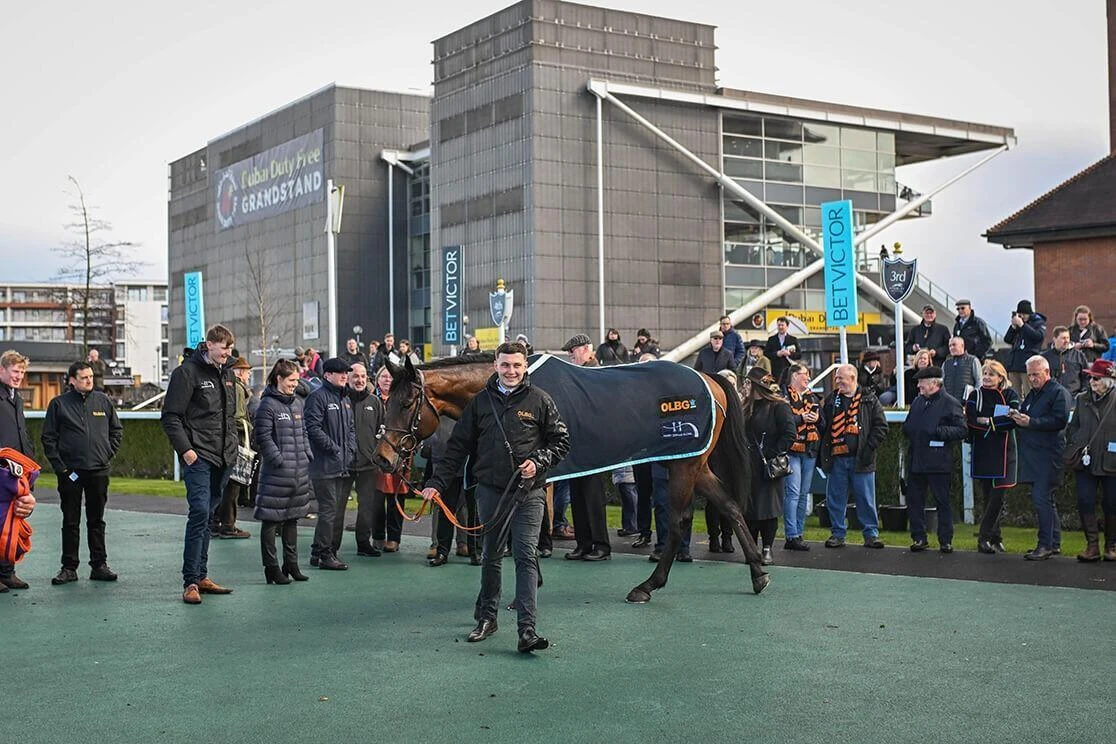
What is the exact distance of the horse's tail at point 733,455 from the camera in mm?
10711

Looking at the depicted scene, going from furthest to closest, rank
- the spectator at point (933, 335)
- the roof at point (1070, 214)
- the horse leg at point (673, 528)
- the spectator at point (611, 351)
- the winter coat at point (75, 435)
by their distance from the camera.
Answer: the roof at point (1070, 214)
the spectator at point (933, 335)
the spectator at point (611, 351)
the winter coat at point (75, 435)
the horse leg at point (673, 528)

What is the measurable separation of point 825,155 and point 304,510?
147 ft

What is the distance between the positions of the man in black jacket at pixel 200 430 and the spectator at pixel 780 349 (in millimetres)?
11426

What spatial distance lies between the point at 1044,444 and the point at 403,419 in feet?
20.6

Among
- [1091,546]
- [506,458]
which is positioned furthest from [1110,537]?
[506,458]

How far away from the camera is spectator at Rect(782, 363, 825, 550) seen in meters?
12.9

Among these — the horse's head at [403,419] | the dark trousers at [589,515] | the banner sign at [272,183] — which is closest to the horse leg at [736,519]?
the dark trousers at [589,515]

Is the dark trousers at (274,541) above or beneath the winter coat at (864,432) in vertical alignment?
beneath

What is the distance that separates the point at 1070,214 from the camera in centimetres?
4081

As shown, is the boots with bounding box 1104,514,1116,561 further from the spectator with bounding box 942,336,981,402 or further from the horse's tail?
the spectator with bounding box 942,336,981,402

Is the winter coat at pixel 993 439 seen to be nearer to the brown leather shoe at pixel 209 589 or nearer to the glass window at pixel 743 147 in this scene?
the brown leather shoe at pixel 209 589

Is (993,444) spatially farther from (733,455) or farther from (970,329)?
(970,329)

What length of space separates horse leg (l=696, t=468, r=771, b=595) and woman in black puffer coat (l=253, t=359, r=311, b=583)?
3.54m

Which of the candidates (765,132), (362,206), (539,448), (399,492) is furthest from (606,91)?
(539,448)
